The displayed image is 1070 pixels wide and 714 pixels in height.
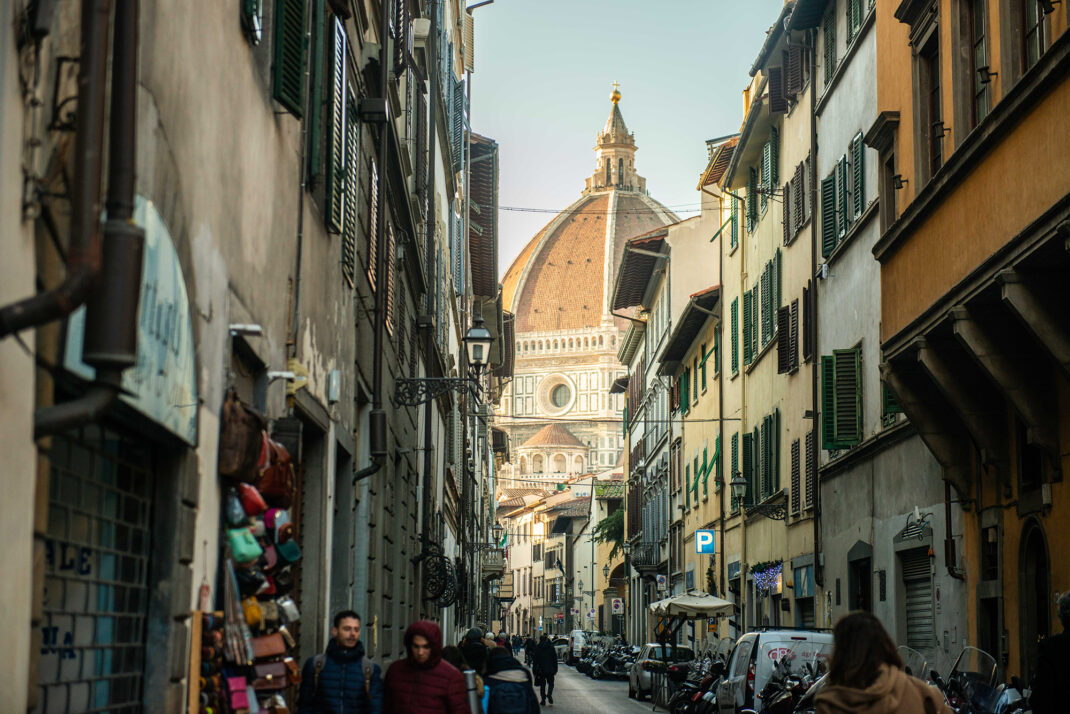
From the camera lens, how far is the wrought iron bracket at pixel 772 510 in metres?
28.1

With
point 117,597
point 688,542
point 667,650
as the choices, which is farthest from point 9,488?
point 688,542

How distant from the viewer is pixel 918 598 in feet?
60.2

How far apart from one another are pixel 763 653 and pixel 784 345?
11.7 m

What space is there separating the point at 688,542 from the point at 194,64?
38.2 m

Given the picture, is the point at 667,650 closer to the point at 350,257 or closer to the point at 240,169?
the point at 350,257

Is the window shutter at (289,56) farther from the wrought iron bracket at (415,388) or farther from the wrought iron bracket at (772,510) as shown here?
the wrought iron bracket at (772,510)

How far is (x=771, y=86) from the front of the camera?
2838 cm

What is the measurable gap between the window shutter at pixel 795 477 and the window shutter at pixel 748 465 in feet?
13.8

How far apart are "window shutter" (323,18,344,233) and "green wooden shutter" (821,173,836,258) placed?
512 inches

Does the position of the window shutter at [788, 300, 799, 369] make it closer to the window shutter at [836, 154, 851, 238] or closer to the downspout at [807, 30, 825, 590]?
the downspout at [807, 30, 825, 590]

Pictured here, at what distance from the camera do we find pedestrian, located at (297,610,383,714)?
8547 mm

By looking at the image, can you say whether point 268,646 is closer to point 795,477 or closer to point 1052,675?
point 1052,675

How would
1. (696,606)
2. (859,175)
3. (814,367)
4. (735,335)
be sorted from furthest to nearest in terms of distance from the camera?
(735,335) < (696,606) < (814,367) < (859,175)

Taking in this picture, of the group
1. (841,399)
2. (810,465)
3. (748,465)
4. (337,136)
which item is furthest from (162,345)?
(748,465)
